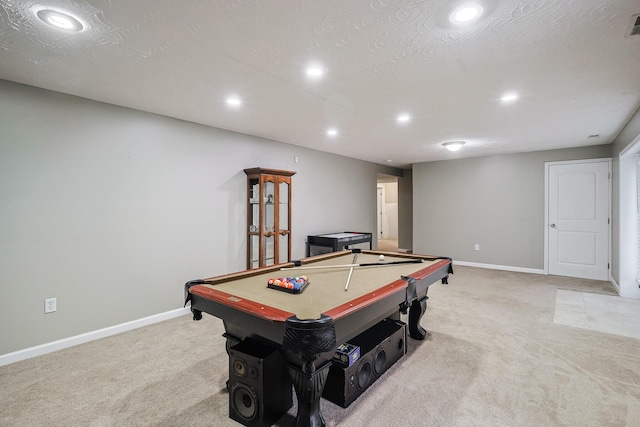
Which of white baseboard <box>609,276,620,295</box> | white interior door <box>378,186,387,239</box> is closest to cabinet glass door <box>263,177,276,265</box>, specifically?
white baseboard <box>609,276,620,295</box>

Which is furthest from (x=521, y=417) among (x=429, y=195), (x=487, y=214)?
(x=429, y=195)

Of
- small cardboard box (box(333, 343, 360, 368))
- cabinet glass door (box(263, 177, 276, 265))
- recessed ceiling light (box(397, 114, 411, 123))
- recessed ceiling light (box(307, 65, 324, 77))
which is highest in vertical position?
recessed ceiling light (box(397, 114, 411, 123))

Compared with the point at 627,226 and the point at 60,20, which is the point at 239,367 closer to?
the point at 60,20

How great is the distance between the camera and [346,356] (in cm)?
190

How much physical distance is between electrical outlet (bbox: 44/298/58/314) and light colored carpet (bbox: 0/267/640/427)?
37 cm

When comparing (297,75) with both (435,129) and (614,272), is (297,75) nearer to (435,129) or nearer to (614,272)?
(435,129)

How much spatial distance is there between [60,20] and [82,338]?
8.53 ft

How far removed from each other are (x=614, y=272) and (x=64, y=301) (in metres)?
6.98

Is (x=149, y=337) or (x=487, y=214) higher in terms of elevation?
(x=487, y=214)

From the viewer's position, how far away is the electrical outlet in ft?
8.68

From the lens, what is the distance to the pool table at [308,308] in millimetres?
1363

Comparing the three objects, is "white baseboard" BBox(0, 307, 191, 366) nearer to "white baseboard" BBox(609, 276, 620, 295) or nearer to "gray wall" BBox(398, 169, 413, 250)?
"white baseboard" BBox(609, 276, 620, 295)

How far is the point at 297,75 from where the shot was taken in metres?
2.33

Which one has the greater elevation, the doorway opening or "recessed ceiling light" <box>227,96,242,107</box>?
"recessed ceiling light" <box>227,96,242,107</box>
